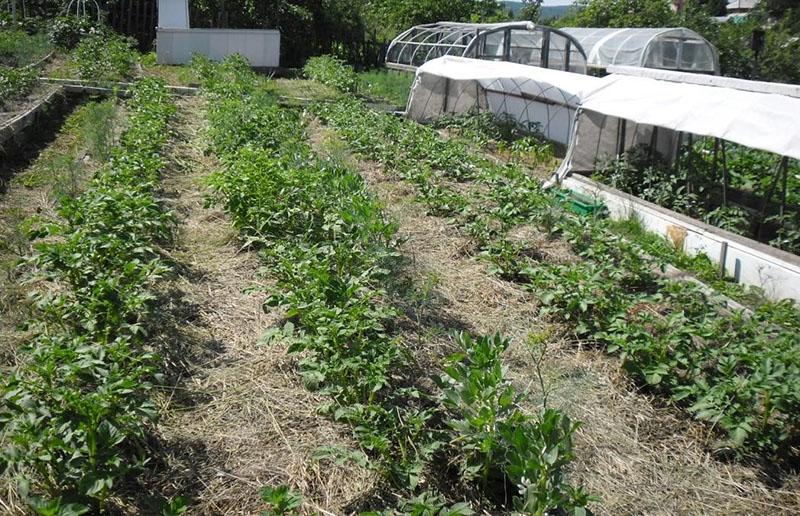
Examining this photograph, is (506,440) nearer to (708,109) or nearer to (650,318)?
(650,318)

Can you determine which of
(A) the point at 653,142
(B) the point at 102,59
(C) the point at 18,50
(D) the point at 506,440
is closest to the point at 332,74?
(B) the point at 102,59

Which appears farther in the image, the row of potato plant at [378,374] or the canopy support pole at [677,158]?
the canopy support pole at [677,158]

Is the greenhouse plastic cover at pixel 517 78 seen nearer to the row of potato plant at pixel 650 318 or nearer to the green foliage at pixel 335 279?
the row of potato plant at pixel 650 318

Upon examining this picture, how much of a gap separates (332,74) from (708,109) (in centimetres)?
1013

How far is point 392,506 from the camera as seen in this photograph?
10.3ft

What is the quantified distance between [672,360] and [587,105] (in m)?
5.13

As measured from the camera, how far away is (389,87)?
15.9m

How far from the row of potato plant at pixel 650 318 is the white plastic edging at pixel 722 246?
2.02 feet

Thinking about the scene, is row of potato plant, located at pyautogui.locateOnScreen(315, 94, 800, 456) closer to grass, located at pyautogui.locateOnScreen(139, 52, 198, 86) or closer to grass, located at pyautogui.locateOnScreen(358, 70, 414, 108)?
grass, located at pyautogui.locateOnScreen(358, 70, 414, 108)

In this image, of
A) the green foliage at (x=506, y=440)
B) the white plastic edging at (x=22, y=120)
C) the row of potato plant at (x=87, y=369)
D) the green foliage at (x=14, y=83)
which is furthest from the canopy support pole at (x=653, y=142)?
the green foliage at (x=14, y=83)

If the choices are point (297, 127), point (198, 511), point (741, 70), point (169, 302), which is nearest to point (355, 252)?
point (169, 302)

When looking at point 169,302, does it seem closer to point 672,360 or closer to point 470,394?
point 470,394

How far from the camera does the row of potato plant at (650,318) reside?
149 inches

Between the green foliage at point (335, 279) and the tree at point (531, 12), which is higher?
the tree at point (531, 12)
